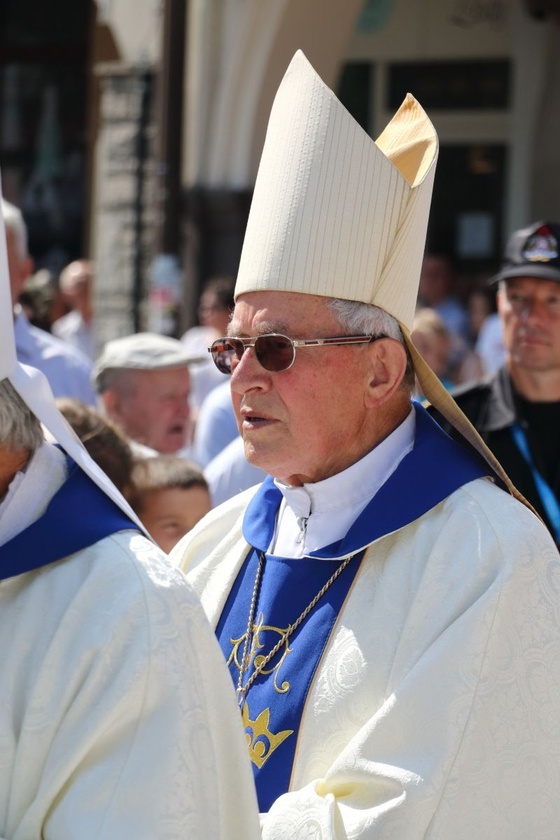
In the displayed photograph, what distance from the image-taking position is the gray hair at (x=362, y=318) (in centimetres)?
302

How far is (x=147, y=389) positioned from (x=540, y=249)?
150 centimetres

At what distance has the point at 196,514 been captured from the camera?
4.27 m

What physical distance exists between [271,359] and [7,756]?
1035 mm

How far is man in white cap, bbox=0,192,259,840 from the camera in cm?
217

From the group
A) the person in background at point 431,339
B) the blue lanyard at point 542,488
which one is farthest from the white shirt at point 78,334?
the blue lanyard at point 542,488

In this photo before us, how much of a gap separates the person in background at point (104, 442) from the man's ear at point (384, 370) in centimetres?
105

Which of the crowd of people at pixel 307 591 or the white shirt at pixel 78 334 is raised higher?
the crowd of people at pixel 307 591

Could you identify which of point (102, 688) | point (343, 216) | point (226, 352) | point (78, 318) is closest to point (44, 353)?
point (226, 352)

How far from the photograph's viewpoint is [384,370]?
303cm

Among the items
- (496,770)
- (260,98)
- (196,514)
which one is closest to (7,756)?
(496,770)

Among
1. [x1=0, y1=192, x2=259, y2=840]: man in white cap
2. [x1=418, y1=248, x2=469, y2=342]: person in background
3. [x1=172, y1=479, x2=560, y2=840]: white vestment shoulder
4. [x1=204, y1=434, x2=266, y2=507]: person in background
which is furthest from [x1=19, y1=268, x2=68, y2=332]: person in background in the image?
[x1=0, y1=192, x2=259, y2=840]: man in white cap

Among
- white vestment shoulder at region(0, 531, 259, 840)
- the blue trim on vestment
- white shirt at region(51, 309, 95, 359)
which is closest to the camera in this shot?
white vestment shoulder at region(0, 531, 259, 840)

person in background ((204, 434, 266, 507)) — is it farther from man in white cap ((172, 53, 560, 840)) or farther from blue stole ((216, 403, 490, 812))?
blue stole ((216, 403, 490, 812))

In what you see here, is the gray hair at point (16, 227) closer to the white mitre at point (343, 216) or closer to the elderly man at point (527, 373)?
the elderly man at point (527, 373)
